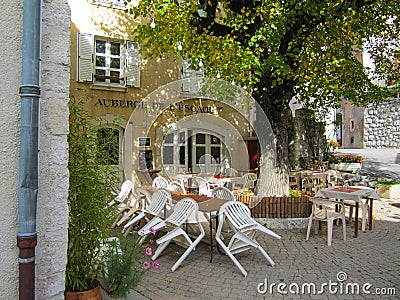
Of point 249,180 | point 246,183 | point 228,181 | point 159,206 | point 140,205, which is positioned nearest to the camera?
point 159,206

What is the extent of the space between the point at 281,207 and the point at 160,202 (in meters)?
2.66

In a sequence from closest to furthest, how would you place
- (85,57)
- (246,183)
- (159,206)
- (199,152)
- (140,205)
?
(159,206) → (140,205) → (246,183) → (85,57) → (199,152)

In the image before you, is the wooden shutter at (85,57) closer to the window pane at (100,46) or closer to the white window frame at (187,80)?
the window pane at (100,46)

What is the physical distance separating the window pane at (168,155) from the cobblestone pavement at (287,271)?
6649mm

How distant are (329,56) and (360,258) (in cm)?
432

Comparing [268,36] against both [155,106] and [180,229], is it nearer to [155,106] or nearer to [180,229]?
[180,229]

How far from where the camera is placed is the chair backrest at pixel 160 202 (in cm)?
522

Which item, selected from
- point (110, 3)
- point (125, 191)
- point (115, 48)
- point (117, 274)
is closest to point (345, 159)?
point (125, 191)

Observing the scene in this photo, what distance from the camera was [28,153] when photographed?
208 cm

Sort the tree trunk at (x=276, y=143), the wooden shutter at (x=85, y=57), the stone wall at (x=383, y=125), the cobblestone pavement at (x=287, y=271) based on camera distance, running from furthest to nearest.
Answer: the stone wall at (x=383, y=125) < the wooden shutter at (x=85, y=57) < the tree trunk at (x=276, y=143) < the cobblestone pavement at (x=287, y=271)

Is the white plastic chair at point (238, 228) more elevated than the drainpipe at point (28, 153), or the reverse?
the drainpipe at point (28, 153)

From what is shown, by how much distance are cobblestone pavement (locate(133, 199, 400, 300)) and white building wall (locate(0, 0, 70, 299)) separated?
5.04 ft

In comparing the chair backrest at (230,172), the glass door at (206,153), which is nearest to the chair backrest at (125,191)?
the chair backrest at (230,172)

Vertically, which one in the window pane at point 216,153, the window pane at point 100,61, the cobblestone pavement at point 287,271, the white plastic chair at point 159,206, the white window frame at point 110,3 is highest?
the white window frame at point 110,3
